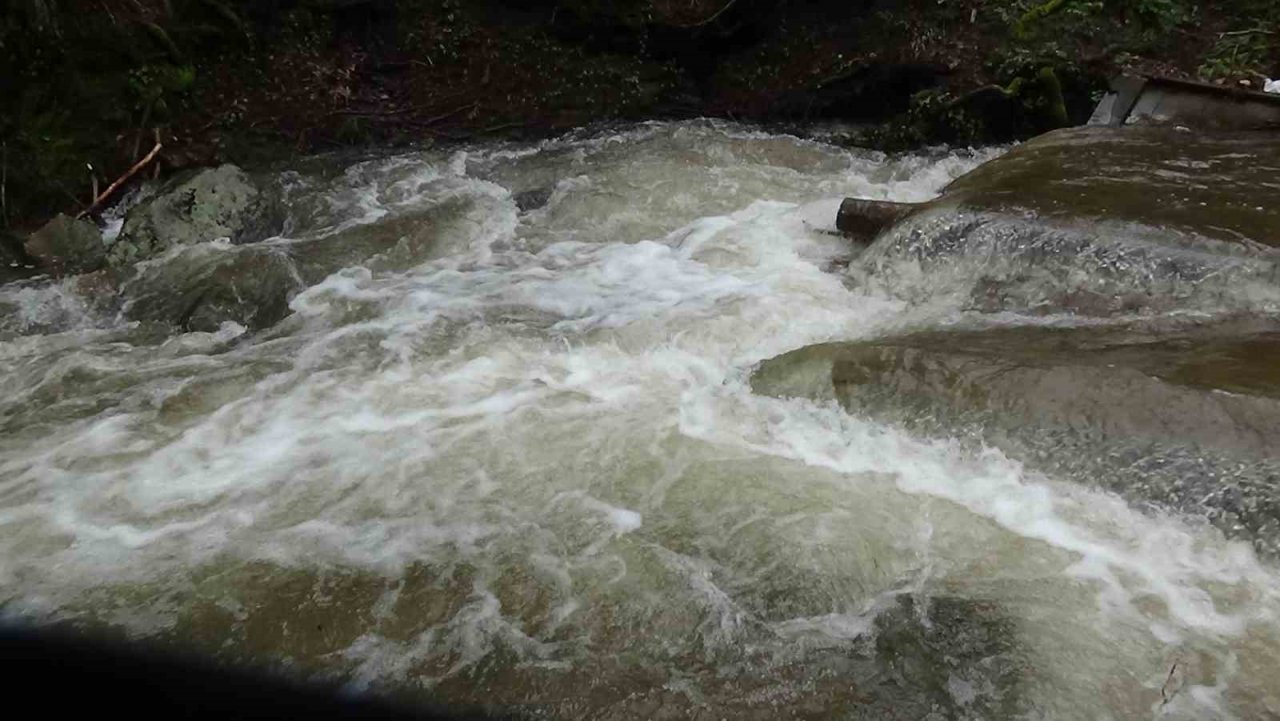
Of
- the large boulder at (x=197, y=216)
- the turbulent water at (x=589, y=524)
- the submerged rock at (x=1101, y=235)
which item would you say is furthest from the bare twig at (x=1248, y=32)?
the large boulder at (x=197, y=216)

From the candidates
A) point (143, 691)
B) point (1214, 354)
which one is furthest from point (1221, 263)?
point (143, 691)

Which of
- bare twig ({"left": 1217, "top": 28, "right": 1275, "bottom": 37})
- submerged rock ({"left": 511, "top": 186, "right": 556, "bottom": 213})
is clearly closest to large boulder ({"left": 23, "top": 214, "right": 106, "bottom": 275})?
submerged rock ({"left": 511, "top": 186, "right": 556, "bottom": 213})

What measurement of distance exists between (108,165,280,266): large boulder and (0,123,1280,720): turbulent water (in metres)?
0.74

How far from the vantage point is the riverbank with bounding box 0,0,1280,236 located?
879cm

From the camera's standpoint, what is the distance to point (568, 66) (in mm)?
10953

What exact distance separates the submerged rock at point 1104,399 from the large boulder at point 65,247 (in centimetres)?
575

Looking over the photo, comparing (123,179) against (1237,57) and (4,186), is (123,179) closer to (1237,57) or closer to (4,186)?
(4,186)

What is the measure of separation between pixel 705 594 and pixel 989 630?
1125mm

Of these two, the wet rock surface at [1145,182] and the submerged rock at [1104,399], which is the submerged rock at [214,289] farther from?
the wet rock surface at [1145,182]

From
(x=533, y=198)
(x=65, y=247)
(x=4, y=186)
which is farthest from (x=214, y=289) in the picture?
(x=533, y=198)

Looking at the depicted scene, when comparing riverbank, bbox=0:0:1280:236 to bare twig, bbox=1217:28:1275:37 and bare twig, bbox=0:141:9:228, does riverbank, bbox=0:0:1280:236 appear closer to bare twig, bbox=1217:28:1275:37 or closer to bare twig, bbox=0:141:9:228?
bare twig, bbox=1217:28:1275:37

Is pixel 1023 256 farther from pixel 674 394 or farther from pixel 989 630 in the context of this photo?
pixel 989 630

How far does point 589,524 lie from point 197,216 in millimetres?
5369

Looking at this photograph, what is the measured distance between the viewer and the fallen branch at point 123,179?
8.08 m
